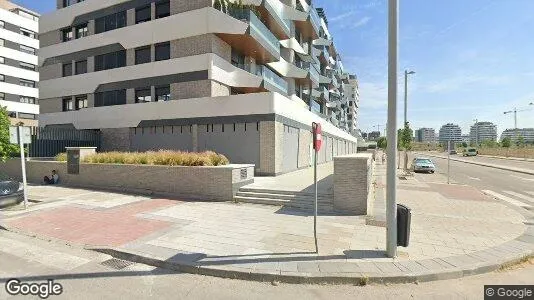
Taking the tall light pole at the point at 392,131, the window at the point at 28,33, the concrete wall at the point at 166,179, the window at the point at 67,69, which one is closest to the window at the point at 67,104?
the window at the point at 67,69

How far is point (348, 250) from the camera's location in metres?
6.46

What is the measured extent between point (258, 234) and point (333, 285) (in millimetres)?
2885

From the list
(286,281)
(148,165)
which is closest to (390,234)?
(286,281)

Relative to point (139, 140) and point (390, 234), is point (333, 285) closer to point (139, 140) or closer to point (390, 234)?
point (390, 234)

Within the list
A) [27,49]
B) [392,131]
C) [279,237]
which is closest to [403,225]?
[392,131]

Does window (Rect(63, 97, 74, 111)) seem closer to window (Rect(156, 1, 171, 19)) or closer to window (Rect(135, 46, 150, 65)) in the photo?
window (Rect(135, 46, 150, 65))

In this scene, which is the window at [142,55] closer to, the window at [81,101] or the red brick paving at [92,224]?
the window at [81,101]

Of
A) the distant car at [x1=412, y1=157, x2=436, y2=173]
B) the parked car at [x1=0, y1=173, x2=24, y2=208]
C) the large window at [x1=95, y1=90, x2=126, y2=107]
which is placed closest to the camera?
the parked car at [x1=0, y1=173, x2=24, y2=208]

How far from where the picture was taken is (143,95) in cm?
2281

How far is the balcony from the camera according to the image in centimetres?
2012

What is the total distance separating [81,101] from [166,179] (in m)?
18.8

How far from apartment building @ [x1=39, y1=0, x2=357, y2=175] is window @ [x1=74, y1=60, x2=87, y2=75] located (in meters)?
0.09

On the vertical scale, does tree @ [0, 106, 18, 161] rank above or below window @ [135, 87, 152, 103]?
below

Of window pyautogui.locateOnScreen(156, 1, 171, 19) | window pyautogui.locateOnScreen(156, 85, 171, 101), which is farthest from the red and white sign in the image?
window pyautogui.locateOnScreen(156, 1, 171, 19)
